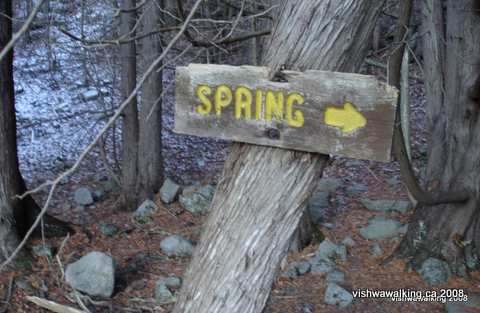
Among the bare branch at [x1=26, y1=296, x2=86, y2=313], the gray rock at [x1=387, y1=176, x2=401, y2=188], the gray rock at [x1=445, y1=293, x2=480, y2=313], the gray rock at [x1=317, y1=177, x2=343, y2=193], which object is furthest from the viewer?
the gray rock at [x1=387, y1=176, x2=401, y2=188]

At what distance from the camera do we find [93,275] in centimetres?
548

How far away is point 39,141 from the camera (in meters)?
11.4

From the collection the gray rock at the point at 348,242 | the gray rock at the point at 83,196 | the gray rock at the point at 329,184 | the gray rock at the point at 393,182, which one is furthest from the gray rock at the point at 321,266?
the gray rock at the point at 83,196

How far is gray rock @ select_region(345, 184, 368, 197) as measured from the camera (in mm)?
8156

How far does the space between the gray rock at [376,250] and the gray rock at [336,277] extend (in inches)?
22.2

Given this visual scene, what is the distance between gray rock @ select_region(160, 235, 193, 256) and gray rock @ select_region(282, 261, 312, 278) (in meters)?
1.23

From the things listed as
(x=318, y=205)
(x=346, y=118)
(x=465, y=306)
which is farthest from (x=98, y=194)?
(x=346, y=118)

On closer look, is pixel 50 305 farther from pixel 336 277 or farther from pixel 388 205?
pixel 388 205

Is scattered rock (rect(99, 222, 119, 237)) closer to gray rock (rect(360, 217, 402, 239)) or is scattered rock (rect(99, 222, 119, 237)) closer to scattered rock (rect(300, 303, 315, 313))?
scattered rock (rect(300, 303, 315, 313))

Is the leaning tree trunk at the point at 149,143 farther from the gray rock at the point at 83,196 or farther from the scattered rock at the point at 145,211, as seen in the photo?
the gray rock at the point at 83,196

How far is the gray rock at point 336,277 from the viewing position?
5991 millimetres

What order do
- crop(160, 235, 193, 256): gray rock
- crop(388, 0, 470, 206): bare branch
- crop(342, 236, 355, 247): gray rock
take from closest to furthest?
crop(388, 0, 470, 206): bare branch < crop(342, 236, 355, 247): gray rock < crop(160, 235, 193, 256): gray rock

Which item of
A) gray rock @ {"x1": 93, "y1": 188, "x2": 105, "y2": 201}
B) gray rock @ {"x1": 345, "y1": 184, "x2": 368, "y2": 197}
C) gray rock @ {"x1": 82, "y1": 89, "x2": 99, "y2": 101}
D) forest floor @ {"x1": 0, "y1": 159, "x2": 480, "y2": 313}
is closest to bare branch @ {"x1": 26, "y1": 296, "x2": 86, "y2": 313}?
forest floor @ {"x1": 0, "y1": 159, "x2": 480, "y2": 313}

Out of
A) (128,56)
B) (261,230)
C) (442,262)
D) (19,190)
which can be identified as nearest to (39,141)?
(128,56)
